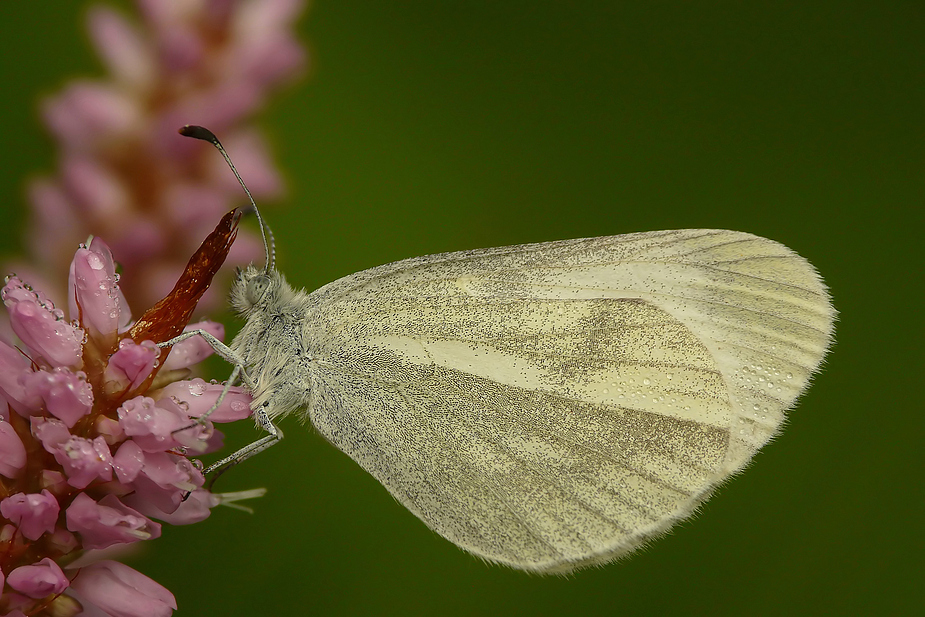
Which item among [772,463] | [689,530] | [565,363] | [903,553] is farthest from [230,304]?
[903,553]

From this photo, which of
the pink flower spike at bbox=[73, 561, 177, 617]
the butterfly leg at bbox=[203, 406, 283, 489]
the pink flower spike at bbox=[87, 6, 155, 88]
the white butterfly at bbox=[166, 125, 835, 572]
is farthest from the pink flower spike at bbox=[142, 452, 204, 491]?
the pink flower spike at bbox=[87, 6, 155, 88]

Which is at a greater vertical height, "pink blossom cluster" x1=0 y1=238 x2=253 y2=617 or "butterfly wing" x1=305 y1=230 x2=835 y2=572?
"butterfly wing" x1=305 y1=230 x2=835 y2=572

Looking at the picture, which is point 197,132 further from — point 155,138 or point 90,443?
point 90,443

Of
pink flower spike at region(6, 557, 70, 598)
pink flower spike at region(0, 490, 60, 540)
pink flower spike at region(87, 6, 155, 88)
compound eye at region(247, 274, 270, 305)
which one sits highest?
pink flower spike at region(87, 6, 155, 88)

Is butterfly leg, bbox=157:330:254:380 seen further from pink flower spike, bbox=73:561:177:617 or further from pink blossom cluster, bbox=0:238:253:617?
pink flower spike, bbox=73:561:177:617

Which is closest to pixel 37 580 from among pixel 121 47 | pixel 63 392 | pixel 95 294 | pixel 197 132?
pixel 63 392

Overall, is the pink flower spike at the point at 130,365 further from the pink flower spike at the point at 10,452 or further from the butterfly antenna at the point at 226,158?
the butterfly antenna at the point at 226,158

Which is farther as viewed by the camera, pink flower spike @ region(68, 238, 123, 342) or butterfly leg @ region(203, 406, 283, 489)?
butterfly leg @ region(203, 406, 283, 489)
